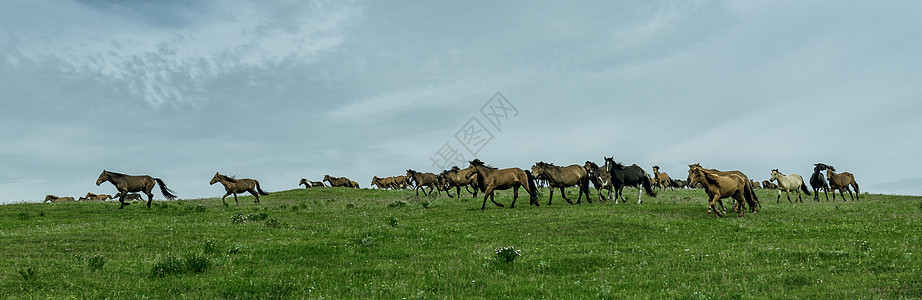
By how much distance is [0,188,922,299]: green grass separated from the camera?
453 inches

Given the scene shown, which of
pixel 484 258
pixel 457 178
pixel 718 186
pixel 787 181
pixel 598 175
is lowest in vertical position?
pixel 484 258

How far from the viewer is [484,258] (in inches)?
577

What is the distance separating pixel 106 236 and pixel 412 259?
12.9 metres

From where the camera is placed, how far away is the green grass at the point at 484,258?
1151 cm

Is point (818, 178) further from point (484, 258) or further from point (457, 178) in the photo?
point (484, 258)

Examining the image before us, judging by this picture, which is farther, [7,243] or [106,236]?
[106,236]

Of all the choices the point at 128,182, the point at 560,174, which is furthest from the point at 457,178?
the point at 128,182

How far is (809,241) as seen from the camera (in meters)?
16.9

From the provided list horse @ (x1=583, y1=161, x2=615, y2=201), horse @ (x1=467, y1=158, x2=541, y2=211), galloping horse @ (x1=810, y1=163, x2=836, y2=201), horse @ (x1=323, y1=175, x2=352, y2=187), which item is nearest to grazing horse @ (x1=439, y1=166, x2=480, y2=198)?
horse @ (x1=583, y1=161, x2=615, y2=201)

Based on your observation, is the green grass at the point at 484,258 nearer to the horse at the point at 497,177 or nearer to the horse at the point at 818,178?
the horse at the point at 497,177

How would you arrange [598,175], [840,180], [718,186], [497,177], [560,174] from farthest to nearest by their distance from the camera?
[840,180]
[598,175]
[560,174]
[497,177]
[718,186]

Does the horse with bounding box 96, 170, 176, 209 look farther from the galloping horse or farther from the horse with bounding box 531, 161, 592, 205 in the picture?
the galloping horse

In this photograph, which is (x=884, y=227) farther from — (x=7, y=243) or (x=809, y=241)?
(x=7, y=243)

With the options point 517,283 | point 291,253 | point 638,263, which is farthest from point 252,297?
point 638,263
